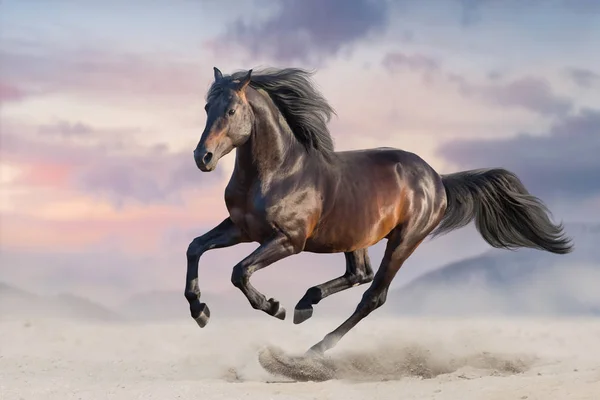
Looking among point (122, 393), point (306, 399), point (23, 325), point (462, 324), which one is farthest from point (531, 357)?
point (23, 325)

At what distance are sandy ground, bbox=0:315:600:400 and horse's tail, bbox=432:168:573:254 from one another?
4.37ft

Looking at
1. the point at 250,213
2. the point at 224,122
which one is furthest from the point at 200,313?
the point at 224,122

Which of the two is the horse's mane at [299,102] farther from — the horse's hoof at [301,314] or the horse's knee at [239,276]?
the horse's hoof at [301,314]

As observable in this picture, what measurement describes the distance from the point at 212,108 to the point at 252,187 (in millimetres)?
828

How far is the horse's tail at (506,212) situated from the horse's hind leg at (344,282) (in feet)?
4.07

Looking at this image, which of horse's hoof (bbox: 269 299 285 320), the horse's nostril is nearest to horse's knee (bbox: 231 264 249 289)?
horse's hoof (bbox: 269 299 285 320)

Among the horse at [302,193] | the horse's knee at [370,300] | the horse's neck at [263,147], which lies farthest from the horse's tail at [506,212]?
the horse's neck at [263,147]

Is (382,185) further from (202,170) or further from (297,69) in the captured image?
(202,170)

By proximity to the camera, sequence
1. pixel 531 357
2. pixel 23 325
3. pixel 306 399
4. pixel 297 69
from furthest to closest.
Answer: pixel 23 325
pixel 531 357
pixel 297 69
pixel 306 399

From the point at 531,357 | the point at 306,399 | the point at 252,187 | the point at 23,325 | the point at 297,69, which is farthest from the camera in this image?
the point at 23,325

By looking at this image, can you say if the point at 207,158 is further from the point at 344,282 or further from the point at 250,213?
the point at 344,282

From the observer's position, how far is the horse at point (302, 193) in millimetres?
8875

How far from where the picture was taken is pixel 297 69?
9.71 meters

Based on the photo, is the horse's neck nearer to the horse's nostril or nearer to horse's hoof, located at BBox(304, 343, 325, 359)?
the horse's nostril
